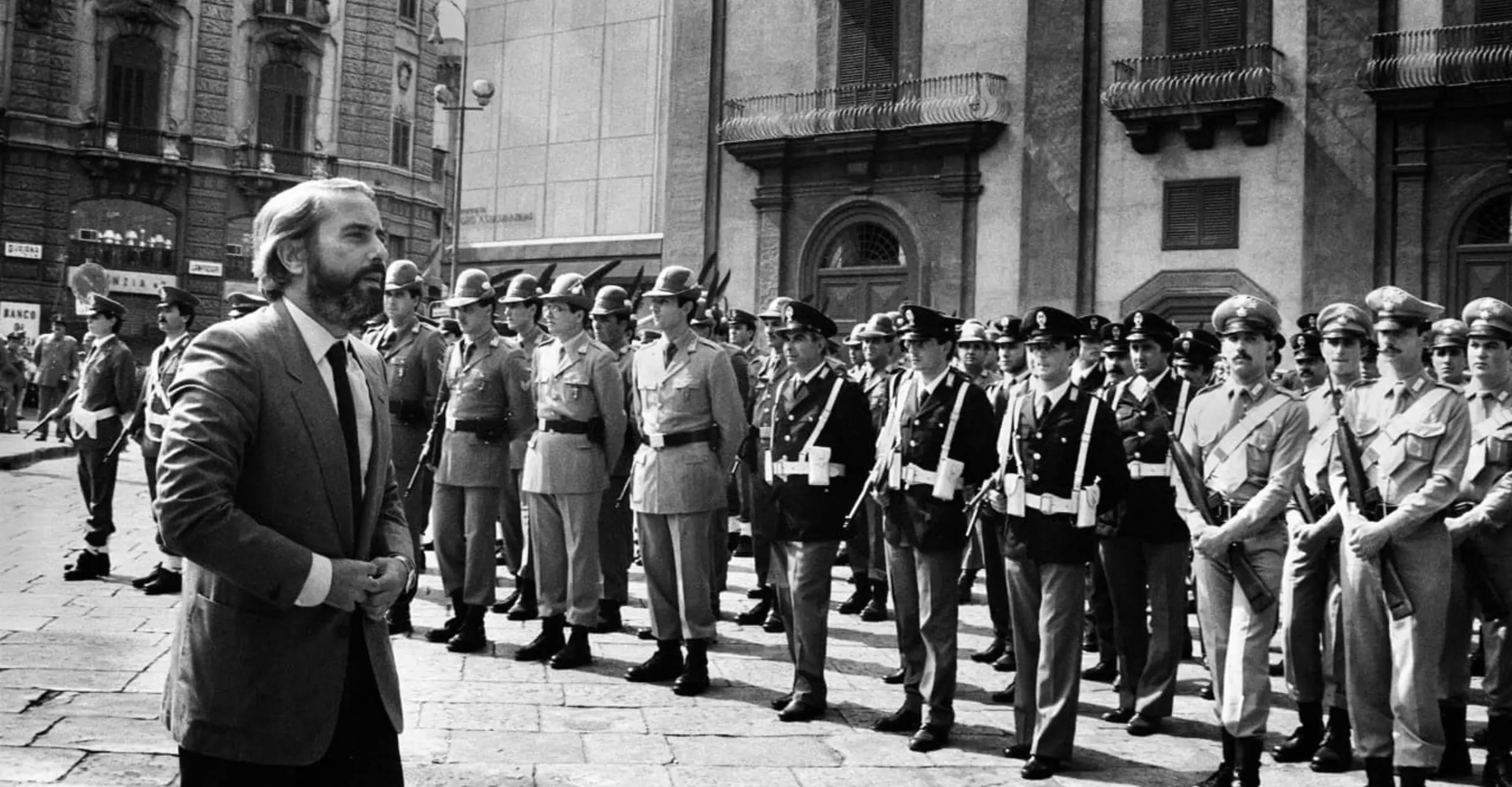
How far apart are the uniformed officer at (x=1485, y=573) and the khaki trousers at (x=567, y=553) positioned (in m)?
4.34

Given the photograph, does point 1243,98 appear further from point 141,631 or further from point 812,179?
point 141,631

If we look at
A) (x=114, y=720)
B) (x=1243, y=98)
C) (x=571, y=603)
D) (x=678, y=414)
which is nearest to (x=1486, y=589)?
(x=678, y=414)

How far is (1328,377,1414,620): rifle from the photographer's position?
552 centimetres

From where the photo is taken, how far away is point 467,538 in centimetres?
823

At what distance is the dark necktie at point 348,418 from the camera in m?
3.08

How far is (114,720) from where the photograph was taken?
233 inches

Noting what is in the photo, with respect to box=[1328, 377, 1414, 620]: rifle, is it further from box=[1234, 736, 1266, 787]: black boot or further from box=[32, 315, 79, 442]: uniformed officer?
box=[32, 315, 79, 442]: uniformed officer

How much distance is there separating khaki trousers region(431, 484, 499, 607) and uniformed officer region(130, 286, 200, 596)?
1947 mm

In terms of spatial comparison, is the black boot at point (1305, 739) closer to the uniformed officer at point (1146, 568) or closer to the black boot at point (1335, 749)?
the black boot at point (1335, 749)

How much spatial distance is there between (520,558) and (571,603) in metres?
2.32

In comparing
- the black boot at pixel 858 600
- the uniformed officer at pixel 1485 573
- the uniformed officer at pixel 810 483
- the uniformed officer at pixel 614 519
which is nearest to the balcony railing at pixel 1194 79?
the black boot at pixel 858 600

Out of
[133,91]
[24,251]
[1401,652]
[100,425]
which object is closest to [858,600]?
[1401,652]

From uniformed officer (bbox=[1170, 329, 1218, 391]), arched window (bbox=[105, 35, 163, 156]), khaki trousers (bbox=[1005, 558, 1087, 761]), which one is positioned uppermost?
arched window (bbox=[105, 35, 163, 156])

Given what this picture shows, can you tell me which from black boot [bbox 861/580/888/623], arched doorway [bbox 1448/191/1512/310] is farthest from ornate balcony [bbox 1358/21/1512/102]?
black boot [bbox 861/580/888/623]
